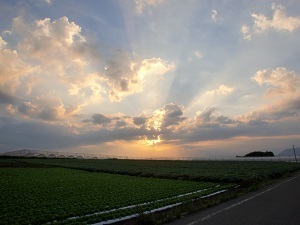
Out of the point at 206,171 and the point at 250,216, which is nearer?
the point at 250,216

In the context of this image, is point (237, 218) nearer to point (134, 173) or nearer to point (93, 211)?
point (93, 211)

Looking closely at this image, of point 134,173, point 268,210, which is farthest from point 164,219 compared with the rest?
point 134,173

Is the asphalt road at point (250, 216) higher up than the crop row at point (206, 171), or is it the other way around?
the crop row at point (206, 171)

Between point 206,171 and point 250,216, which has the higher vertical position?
point 206,171

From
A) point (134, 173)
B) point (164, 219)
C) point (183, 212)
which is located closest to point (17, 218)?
point (164, 219)

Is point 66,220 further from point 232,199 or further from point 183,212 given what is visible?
point 232,199

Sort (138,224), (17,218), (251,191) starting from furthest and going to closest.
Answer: (251,191)
(17,218)
(138,224)

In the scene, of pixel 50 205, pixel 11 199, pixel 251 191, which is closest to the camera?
pixel 50 205

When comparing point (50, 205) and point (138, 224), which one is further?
point (50, 205)

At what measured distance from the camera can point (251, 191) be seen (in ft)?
70.5

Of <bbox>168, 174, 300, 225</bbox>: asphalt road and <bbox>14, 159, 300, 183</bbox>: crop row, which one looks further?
<bbox>14, 159, 300, 183</bbox>: crop row

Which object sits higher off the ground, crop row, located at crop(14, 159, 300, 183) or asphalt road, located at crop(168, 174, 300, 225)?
crop row, located at crop(14, 159, 300, 183)

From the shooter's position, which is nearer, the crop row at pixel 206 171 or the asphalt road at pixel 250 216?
the asphalt road at pixel 250 216

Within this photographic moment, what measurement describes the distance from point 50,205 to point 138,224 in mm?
7034
